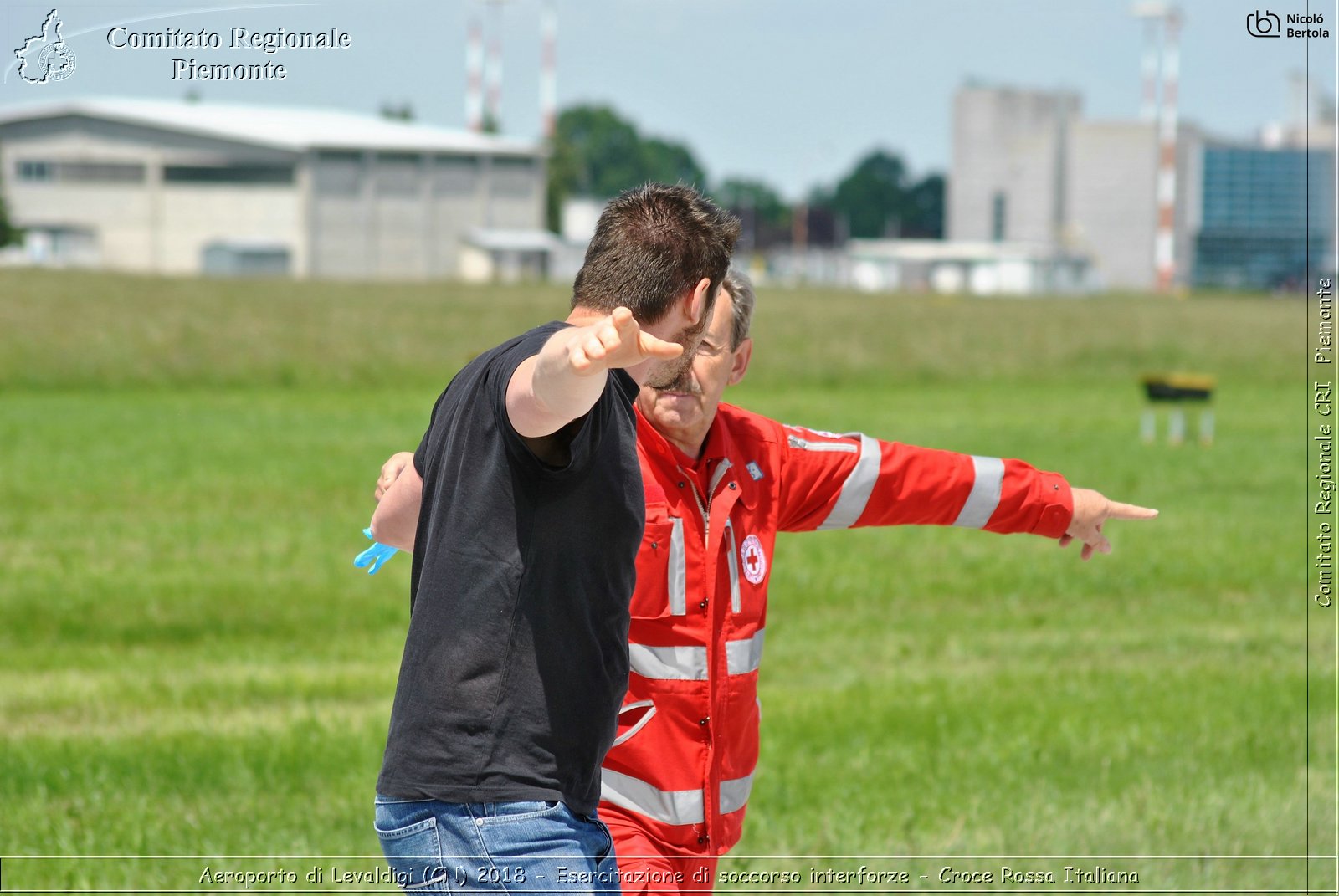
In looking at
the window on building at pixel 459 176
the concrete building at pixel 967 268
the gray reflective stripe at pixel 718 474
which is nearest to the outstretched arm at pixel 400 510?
the gray reflective stripe at pixel 718 474

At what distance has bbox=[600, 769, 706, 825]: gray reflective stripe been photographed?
3.54m

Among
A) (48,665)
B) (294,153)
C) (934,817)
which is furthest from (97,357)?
→ (294,153)

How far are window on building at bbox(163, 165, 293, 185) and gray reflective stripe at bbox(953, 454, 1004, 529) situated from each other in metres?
83.7

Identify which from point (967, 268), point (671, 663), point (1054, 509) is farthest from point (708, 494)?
point (967, 268)

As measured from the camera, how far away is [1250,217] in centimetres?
10606

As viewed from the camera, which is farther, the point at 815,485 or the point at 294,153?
the point at 294,153

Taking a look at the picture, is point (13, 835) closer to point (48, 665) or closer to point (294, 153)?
point (48, 665)

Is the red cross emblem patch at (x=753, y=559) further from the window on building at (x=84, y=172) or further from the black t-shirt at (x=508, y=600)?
the window on building at (x=84, y=172)

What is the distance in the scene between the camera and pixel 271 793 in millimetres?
6242

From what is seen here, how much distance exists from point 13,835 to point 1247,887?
4805 mm

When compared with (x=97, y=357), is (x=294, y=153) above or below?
above

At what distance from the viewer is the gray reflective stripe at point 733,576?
3.65 m

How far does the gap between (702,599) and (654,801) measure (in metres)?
0.51

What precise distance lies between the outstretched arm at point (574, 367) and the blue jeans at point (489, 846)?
722 mm
